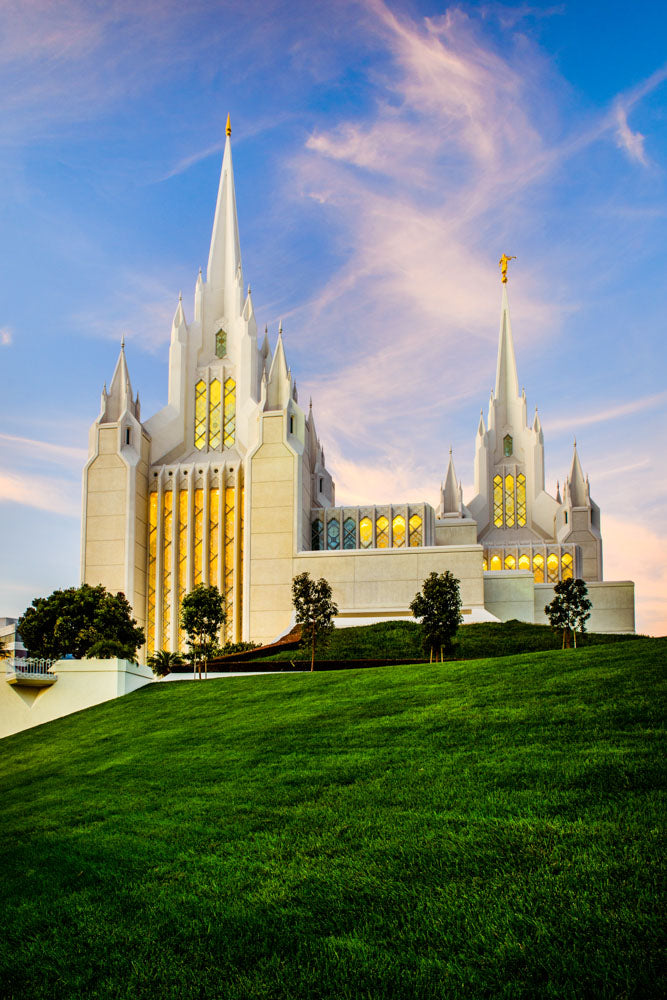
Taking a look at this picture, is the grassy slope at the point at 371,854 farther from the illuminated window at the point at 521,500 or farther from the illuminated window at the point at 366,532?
the illuminated window at the point at 521,500

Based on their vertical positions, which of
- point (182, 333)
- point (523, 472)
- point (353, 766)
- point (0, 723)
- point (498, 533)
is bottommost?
point (0, 723)

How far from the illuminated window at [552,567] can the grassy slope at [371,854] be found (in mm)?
44889

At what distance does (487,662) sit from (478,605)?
29241 millimetres

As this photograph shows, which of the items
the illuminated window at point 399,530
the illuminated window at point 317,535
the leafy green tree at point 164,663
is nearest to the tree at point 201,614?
the leafy green tree at point 164,663

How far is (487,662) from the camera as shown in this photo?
16812 mm

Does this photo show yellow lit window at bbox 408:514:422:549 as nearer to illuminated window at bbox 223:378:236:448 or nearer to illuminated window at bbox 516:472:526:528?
illuminated window at bbox 223:378:236:448

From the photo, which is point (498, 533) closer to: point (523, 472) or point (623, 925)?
point (523, 472)

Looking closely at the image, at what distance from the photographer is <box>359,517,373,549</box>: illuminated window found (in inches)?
2110

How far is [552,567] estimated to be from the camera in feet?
193

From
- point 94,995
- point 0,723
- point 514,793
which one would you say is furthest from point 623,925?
point 0,723

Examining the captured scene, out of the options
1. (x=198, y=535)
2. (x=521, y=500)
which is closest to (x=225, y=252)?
(x=198, y=535)

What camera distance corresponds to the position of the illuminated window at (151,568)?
163ft

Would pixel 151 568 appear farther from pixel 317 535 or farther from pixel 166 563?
pixel 317 535

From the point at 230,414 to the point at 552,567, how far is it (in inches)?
932
